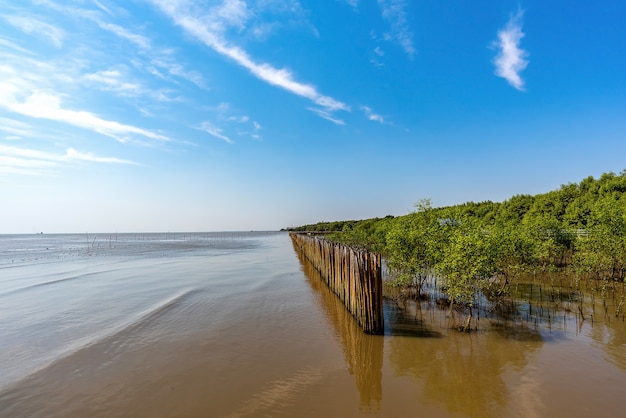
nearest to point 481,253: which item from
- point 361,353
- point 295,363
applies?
point 361,353

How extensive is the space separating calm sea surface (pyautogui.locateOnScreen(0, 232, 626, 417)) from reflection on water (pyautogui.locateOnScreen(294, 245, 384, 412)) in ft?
0.13

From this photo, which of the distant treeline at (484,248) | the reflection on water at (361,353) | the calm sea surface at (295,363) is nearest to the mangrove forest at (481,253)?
the distant treeline at (484,248)

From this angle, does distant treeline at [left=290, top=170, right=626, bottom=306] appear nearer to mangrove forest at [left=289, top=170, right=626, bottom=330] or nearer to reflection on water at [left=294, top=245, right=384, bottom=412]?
mangrove forest at [left=289, top=170, right=626, bottom=330]

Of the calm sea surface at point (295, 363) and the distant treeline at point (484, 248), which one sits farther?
the distant treeline at point (484, 248)

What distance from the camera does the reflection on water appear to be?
21.6ft

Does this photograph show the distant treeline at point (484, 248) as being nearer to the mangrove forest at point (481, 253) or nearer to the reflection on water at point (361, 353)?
the mangrove forest at point (481, 253)

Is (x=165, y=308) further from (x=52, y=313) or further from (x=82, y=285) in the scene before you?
(x=82, y=285)

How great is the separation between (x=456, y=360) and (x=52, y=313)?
14.6m

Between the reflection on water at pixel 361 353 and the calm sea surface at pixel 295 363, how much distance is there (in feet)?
0.13

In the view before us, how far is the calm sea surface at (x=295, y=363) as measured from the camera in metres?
6.21

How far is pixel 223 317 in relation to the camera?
12188mm

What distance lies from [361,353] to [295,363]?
174cm

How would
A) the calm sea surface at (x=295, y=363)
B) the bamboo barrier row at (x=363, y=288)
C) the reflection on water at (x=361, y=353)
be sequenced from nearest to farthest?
1. the calm sea surface at (x=295, y=363)
2. the reflection on water at (x=361, y=353)
3. the bamboo barrier row at (x=363, y=288)

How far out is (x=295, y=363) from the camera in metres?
8.05
